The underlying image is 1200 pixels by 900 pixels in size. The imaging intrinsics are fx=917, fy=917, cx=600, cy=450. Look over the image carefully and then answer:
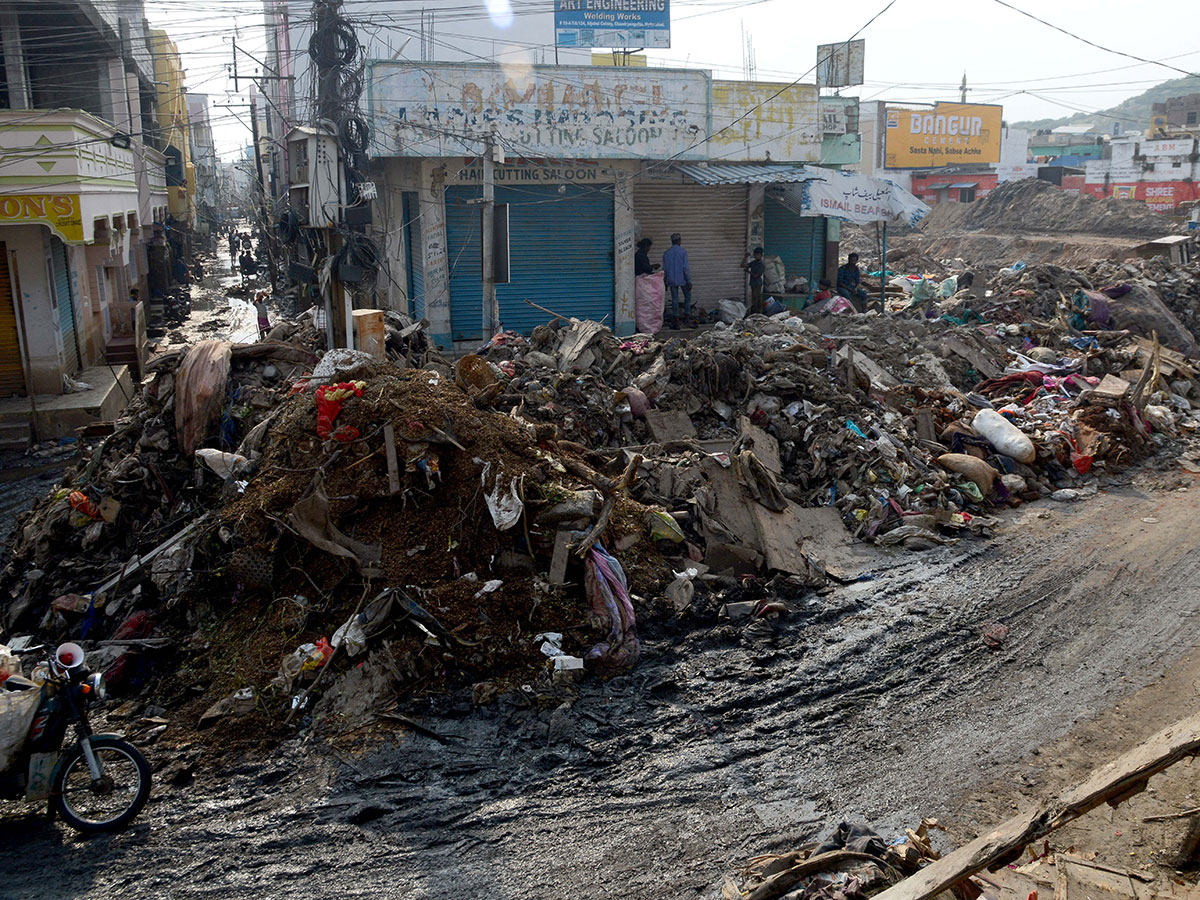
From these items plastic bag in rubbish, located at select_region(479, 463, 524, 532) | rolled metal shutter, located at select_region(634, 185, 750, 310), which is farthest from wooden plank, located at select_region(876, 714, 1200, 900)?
rolled metal shutter, located at select_region(634, 185, 750, 310)

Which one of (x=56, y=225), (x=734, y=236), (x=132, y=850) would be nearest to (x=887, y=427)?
(x=132, y=850)

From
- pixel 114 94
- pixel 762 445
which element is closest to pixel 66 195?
pixel 762 445

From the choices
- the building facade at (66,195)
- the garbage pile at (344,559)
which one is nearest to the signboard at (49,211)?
the building facade at (66,195)

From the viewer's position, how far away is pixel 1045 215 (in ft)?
138

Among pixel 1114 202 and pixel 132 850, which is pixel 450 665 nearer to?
pixel 132 850

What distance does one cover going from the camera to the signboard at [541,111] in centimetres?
1594

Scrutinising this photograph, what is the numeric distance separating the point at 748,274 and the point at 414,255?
7.35m

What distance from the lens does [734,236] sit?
20.3 meters

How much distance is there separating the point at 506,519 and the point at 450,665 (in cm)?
123

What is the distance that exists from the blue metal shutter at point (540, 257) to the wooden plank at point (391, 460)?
10.3 meters

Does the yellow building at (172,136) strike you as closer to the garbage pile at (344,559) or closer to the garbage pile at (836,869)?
the garbage pile at (344,559)

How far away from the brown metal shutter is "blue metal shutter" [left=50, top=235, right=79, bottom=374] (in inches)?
26.5

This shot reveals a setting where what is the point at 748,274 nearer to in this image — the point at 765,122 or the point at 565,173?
the point at 765,122

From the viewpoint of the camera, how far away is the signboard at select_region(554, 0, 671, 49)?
20828 millimetres
